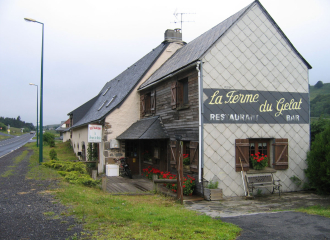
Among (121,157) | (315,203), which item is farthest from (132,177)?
(315,203)

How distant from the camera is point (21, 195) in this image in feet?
28.9

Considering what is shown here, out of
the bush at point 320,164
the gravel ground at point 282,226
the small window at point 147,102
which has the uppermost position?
the small window at point 147,102

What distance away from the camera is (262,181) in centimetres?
1112

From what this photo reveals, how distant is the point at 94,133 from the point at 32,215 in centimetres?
1001

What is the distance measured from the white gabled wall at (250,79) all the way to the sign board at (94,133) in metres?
7.79

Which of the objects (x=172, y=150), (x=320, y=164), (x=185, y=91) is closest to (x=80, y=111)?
(x=172, y=150)

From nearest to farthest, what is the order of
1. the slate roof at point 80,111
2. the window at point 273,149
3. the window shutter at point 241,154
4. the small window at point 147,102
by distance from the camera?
the window shutter at point 241,154 < the window at point 273,149 < the small window at point 147,102 < the slate roof at point 80,111

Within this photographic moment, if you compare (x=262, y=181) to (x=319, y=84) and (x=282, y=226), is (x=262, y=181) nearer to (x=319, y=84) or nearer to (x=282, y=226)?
(x=282, y=226)

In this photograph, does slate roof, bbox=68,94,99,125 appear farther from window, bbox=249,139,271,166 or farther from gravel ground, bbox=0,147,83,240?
window, bbox=249,139,271,166

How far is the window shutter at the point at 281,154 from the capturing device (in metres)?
11.6

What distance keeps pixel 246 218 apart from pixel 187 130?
525 centimetres

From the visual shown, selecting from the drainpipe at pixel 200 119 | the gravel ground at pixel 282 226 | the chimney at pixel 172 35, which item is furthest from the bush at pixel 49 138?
the gravel ground at pixel 282 226

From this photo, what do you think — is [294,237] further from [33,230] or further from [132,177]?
[132,177]

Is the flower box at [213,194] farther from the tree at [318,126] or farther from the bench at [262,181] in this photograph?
the tree at [318,126]
